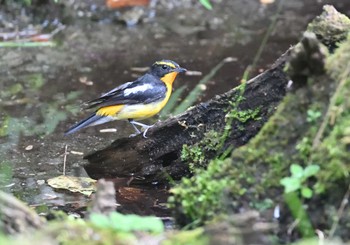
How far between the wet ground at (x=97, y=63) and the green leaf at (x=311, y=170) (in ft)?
4.96

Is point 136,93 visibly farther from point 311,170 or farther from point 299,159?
point 311,170

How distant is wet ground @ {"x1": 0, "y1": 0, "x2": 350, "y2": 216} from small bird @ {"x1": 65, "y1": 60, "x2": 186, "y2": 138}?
268mm

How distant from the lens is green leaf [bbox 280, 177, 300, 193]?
10.4 ft

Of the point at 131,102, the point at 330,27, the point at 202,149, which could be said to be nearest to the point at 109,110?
the point at 131,102

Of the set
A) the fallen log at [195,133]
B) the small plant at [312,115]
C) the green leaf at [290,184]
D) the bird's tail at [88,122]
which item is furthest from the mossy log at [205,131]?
the green leaf at [290,184]

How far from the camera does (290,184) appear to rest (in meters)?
3.18

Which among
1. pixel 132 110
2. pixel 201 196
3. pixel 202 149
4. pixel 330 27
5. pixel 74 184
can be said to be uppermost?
pixel 330 27

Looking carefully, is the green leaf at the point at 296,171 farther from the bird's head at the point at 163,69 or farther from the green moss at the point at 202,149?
the bird's head at the point at 163,69

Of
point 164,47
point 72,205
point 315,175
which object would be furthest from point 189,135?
point 164,47

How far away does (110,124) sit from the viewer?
7004 millimetres

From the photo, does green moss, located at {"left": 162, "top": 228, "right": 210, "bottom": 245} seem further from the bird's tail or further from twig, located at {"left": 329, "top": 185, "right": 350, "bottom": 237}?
the bird's tail

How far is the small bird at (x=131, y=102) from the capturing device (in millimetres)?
6199

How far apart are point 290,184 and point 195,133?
2010 mm

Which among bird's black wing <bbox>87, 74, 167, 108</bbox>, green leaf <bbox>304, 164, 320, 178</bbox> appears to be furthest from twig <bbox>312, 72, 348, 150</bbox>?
bird's black wing <bbox>87, 74, 167, 108</bbox>
